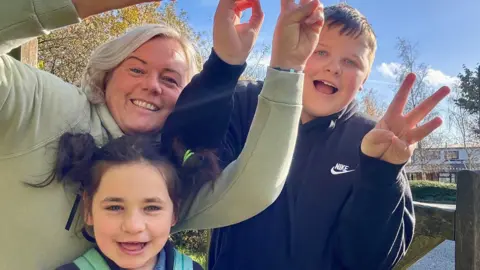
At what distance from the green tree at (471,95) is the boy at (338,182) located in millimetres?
25877

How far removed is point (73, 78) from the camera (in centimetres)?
728

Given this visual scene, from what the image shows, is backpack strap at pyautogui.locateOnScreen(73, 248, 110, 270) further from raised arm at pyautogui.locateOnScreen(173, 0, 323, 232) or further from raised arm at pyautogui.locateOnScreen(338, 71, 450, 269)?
raised arm at pyautogui.locateOnScreen(338, 71, 450, 269)

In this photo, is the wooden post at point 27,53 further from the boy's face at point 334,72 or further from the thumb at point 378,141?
the thumb at point 378,141

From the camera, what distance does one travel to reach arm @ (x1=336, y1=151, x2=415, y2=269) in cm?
121

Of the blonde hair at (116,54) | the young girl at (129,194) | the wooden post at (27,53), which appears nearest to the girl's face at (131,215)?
the young girl at (129,194)

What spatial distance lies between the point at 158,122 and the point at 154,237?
0.31m

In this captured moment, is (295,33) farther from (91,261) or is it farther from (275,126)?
(91,261)

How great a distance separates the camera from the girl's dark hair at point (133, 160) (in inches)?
46.3

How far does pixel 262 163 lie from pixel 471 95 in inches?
1080

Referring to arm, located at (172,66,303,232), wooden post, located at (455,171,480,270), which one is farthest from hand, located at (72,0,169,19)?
wooden post, located at (455,171,480,270)

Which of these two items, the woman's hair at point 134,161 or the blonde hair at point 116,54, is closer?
the woman's hair at point 134,161

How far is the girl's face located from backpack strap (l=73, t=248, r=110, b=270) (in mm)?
24

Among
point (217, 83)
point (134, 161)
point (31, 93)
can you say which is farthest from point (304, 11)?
point (31, 93)

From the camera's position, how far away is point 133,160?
1207 millimetres
